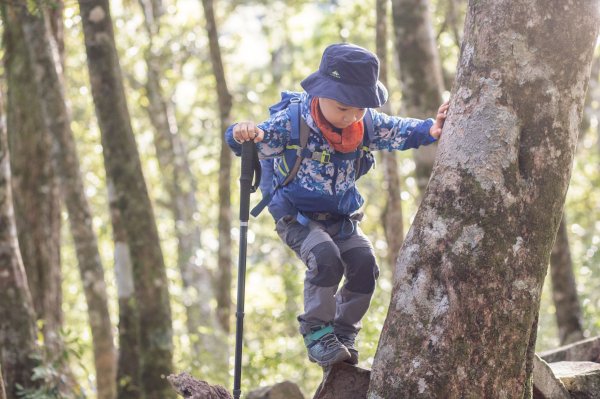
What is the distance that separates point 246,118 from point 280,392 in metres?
16.7

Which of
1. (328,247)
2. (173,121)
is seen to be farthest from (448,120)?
(173,121)

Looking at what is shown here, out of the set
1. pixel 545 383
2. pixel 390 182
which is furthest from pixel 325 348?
pixel 390 182

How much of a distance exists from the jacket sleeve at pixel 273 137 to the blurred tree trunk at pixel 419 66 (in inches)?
146

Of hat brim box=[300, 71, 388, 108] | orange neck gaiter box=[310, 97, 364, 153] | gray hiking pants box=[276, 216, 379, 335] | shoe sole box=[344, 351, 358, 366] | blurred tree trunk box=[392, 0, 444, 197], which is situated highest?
blurred tree trunk box=[392, 0, 444, 197]

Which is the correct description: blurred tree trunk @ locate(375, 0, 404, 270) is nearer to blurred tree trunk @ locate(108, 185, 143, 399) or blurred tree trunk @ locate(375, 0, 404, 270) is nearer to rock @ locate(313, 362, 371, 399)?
blurred tree trunk @ locate(108, 185, 143, 399)

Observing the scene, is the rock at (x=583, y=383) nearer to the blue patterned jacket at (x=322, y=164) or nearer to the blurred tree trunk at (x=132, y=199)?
the blue patterned jacket at (x=322, y=164)

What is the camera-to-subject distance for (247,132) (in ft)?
15.8

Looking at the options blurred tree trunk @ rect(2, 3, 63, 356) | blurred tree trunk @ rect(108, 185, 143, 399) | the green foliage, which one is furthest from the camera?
blurred tree trunk @ rect(2, 3, 63, 356)

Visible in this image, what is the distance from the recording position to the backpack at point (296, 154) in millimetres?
5062

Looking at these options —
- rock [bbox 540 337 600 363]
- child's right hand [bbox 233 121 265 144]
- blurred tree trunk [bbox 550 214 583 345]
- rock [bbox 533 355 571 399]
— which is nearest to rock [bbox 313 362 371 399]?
rock [bbox 533 355 571 399]

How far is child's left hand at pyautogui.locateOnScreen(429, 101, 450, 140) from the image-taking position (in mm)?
4695

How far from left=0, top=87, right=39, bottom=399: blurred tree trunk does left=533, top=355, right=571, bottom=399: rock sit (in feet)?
15.8

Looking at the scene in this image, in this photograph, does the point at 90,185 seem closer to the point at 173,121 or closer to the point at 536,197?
the point at 173,121

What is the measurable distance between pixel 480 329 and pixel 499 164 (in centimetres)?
78
